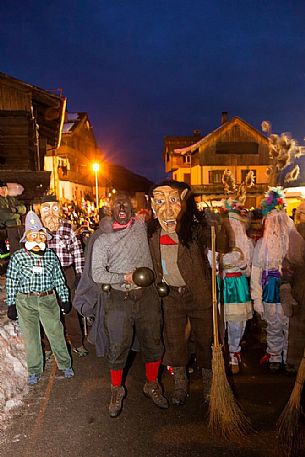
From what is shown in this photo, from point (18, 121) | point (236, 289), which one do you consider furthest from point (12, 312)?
point (18, 121)

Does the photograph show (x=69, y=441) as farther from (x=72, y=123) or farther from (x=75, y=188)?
(x=72, y=123)

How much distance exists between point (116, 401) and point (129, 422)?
0.28m

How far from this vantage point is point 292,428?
315 cm

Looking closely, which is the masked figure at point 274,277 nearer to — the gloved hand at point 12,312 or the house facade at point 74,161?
the gloved hand at point 12,312

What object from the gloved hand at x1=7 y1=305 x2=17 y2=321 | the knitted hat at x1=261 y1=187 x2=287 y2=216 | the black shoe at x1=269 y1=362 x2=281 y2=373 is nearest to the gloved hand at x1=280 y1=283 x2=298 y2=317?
the black shoe at x1=269 y1=362 x2=281 y2=373

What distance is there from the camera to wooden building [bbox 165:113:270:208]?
117 feet

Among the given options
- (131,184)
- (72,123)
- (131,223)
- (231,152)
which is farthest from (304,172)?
(131,184)

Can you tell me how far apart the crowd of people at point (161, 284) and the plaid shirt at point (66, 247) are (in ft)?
0.05

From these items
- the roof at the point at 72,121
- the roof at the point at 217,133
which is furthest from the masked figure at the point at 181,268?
the roof at the point at 217,133

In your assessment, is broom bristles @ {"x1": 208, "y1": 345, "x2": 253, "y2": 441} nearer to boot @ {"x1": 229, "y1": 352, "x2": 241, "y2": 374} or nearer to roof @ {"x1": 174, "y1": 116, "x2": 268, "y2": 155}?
boot @ {"x1": 229, "y1": 352, "x2": 241, "y2": 374}

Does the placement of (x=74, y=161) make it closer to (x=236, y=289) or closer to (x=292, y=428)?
Result: (x=236, y=289)

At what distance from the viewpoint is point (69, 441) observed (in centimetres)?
336

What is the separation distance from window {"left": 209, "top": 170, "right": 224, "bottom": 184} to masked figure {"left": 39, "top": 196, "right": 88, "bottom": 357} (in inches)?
1263

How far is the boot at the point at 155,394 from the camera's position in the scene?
387 cm
